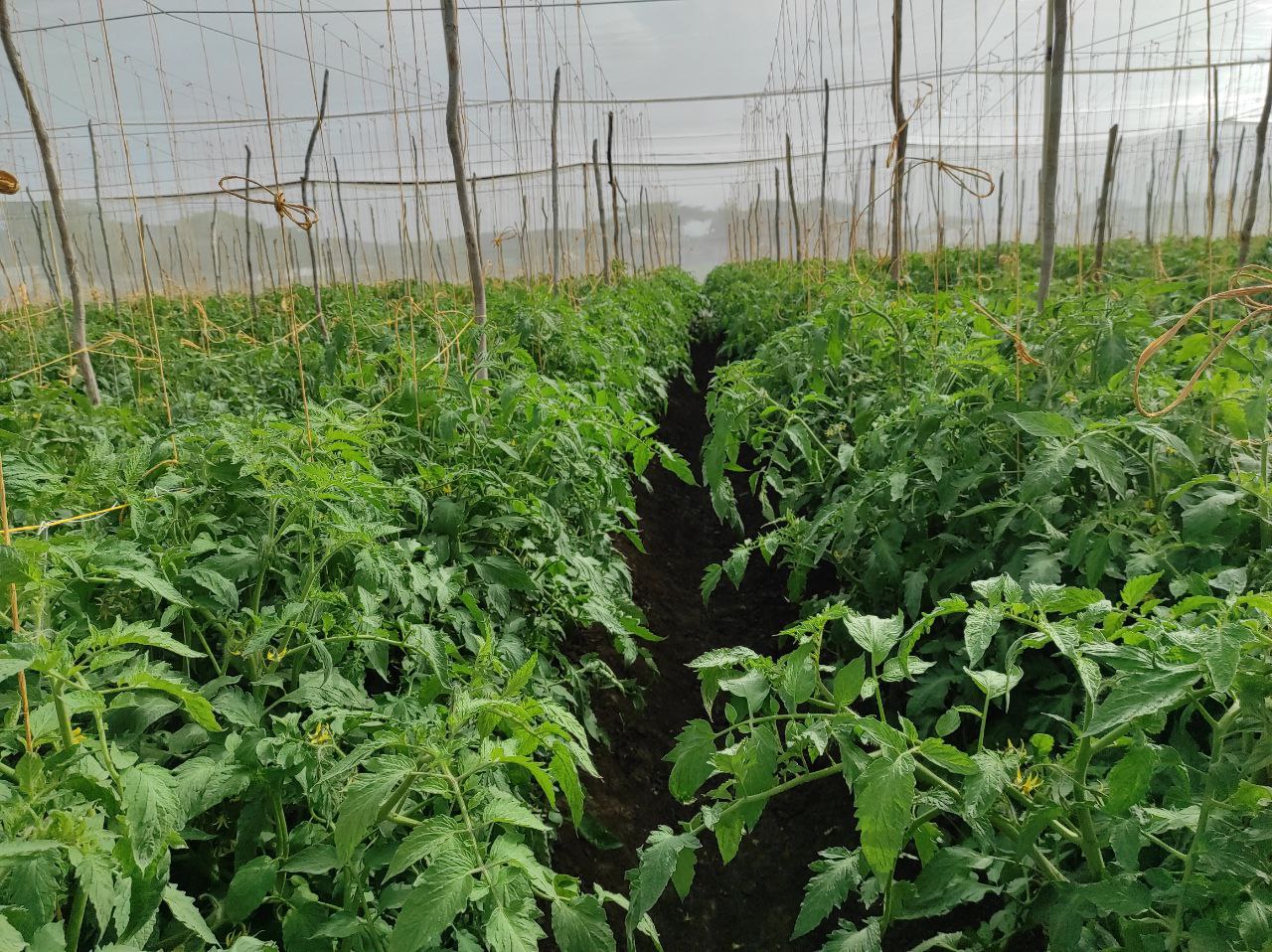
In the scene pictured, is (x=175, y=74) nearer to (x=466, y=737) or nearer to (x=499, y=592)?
(x=499, y=592)

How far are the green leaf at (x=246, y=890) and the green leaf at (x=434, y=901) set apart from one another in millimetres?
350

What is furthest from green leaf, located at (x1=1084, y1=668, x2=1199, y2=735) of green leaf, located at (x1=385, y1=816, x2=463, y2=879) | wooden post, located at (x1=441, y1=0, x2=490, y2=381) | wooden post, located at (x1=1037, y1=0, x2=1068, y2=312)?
wooden post, located at (x1=441, y1=0, x2=490, y2=381)

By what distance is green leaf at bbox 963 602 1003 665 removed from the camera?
1283mm

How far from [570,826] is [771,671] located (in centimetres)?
132

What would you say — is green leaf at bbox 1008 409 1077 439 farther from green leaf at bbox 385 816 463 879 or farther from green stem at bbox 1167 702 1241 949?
green leaf at bbox 385 816 463 879

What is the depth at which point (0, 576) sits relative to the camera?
1.20 metres

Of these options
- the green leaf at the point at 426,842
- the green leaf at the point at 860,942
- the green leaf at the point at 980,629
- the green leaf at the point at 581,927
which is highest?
the green leaf at the point at 980,629

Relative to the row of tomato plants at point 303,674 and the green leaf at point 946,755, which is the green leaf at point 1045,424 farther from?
the row of tomato plants at point 303,674

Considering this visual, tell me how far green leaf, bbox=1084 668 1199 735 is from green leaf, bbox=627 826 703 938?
0.62 meters

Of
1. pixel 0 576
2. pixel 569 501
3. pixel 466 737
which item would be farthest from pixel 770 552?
pixel 0 576

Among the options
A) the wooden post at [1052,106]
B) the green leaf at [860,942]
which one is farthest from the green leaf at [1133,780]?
the wooden post at [1052,106]

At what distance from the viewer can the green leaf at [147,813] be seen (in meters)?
1.15

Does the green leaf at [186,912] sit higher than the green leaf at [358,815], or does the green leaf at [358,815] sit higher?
the green leaf at [358,815]

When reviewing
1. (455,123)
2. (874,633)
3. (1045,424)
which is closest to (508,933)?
(874,633)
